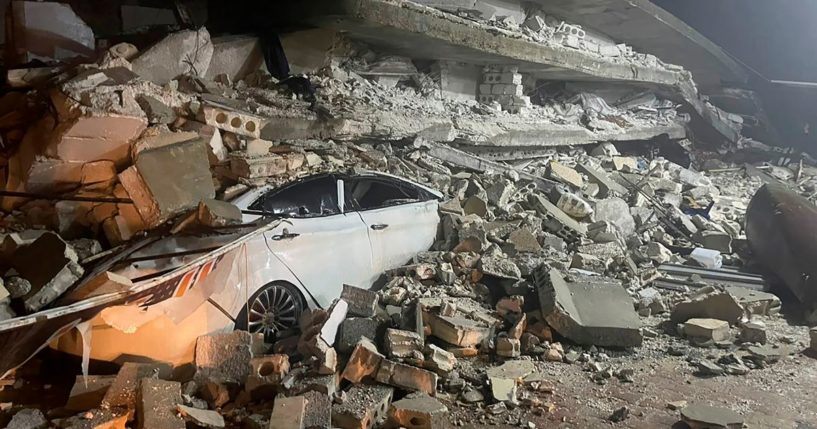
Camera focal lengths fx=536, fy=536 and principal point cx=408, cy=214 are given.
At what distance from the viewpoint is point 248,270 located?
450 centimetres

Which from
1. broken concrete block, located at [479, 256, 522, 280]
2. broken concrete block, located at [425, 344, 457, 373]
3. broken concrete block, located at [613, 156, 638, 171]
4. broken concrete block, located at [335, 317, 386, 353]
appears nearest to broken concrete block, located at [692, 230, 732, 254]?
broken concrete block, located at [613, 156, 638, 171]

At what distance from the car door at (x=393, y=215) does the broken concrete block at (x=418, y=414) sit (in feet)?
6.43

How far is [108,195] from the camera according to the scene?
5016 millimetres

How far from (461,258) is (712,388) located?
9.06ft

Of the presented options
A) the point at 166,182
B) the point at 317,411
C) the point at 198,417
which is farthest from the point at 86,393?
the point at 166,182

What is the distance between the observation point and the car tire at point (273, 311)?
15.1ft

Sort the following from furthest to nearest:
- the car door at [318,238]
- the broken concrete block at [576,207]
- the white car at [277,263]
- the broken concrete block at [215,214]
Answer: the broken concrete block at [576,207] < the car door at [318,238] < the broken concrete block at [215,214] < the white car at [277,263]

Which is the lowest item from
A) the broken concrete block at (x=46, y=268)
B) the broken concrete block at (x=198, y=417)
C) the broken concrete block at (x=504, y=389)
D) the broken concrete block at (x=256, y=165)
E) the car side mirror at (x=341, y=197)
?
the broken concrete block at (x=198, y=417)

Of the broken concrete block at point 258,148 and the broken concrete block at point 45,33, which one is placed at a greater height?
the broken concrete block at point 45,33

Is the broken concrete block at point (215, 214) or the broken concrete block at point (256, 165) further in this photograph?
the broken concrete block at point (256, 165)

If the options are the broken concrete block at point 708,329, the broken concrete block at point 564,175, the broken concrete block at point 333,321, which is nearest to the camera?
the broken concrete block at point 333,321

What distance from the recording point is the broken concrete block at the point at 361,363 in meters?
4.30

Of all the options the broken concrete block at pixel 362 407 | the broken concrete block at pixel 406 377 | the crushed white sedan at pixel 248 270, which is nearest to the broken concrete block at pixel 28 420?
the crushed white sedan at pixel 248 270

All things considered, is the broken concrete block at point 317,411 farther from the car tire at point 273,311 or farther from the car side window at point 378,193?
the car side window at point 378,193
